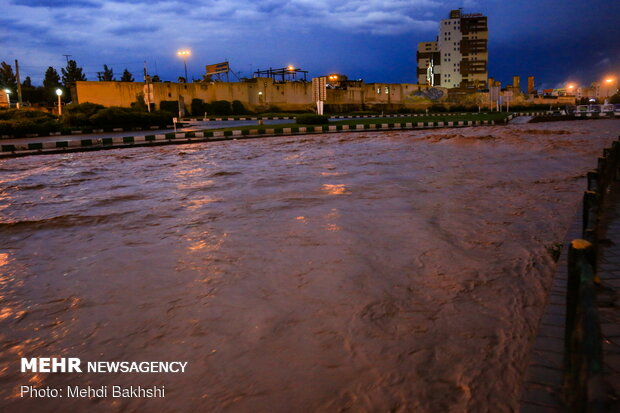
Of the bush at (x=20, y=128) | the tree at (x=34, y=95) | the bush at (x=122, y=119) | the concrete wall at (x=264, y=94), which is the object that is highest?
the tree at (x=34, y=95)

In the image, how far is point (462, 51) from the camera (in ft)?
347

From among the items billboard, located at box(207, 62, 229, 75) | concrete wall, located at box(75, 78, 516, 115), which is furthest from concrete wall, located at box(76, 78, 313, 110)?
billboard, located at box(207, 62, 229, 75)

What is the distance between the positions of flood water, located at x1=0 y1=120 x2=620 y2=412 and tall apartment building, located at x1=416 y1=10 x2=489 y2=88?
4150 inches

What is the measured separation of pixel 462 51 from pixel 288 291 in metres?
115

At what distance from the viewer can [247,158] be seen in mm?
12859

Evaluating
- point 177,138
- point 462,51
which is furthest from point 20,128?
point 462,51

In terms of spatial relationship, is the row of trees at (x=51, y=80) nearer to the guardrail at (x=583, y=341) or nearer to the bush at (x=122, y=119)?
the bush at (x=122, y=119)

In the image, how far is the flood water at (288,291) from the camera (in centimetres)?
239

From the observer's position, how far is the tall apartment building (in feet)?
342

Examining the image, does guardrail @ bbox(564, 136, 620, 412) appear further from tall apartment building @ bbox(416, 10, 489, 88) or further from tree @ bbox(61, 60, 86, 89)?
tall apartment building @ bbox(416, 10, 489, 88)

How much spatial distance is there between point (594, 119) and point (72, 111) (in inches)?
1487

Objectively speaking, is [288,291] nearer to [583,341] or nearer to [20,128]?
[583,341]

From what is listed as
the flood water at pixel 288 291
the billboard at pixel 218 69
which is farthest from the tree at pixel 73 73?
the flood water at pixel 288 291

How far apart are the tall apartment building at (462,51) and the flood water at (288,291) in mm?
105408
